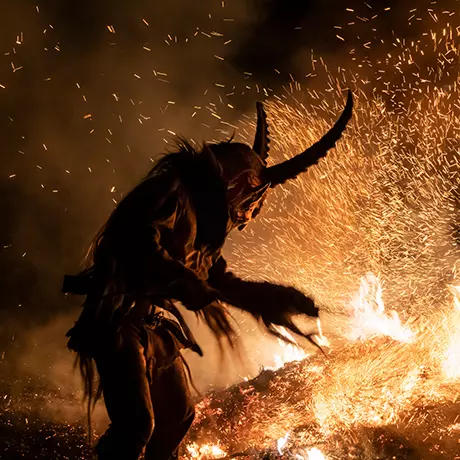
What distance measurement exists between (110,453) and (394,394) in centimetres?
430

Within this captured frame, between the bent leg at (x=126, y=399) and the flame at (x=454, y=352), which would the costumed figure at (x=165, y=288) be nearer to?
the bent leg at (x=126, y=399)

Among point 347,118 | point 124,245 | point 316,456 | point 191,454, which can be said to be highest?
point 347,118

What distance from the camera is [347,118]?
120 inches

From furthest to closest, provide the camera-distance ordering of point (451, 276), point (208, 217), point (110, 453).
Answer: point (451, 276) → point (208, 217) → point (110, 453)

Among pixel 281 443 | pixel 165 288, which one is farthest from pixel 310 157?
pixel 281 443

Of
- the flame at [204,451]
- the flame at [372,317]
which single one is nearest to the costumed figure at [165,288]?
the flame at [204,451]

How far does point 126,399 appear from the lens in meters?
2.32

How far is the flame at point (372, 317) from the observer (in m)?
8.27

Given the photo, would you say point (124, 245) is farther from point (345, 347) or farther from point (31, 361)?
point (31, 361)

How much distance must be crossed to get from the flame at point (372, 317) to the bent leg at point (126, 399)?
6233mm

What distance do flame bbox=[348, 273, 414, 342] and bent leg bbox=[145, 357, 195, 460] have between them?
5.80 metres

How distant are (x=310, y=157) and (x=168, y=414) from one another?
1.73m

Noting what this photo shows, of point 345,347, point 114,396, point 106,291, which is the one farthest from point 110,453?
point 345,347

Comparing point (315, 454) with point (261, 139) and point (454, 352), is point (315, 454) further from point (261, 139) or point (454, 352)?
point (454, 352)
